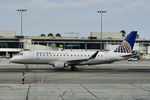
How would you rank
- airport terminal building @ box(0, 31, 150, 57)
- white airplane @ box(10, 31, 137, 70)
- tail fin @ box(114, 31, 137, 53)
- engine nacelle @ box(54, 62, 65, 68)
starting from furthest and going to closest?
airport terminal building @ box(0, 31, 150, 57) < tail fin @ box(114, 31, 137, 53) < white airplane @ box(10, 31, 137, 70) < engine nacelle @ box(54, 62, 65, 68)

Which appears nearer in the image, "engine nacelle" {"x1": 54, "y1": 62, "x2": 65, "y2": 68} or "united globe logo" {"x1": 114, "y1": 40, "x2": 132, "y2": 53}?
"engine nacelle" {"x1": 54, "y1": 62, "x2": 65, "y2": 68}

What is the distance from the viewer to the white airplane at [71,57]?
4050 centimetres

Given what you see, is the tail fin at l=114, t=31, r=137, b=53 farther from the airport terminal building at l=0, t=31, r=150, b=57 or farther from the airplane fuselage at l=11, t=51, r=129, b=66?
the airport terminal building at l=0, t=31, r=150, b=57

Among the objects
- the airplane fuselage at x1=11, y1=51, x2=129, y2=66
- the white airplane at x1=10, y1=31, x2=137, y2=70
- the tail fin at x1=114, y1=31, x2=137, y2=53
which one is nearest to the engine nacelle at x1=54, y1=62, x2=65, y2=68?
the white airplane at x1=10, y1=31, x2=137, y2=70

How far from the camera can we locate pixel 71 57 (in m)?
42.4

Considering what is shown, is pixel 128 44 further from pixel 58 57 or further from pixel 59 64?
pixel 59 64

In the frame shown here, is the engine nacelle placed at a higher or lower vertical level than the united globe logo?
lower

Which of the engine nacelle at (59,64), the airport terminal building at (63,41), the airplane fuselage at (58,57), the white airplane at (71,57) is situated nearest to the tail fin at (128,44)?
the white airplane at (71,57)

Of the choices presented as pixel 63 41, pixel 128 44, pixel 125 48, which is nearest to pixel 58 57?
pixel 125 48

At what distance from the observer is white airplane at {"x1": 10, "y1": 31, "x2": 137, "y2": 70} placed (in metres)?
40.5

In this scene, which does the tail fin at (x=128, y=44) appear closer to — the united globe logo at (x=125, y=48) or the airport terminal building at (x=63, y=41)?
the united globe logo at (x=125, y=48)

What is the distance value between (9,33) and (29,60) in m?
105

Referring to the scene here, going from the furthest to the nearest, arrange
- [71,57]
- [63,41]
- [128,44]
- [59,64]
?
1. [63,41]
2. [128,44]
3. [71,57]
4. [59,64]

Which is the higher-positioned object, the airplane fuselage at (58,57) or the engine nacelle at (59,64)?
the airplane fuselage at (58,57)
